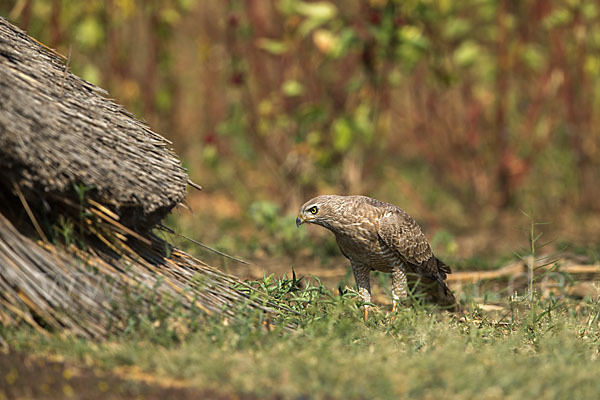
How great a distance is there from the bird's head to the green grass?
0.57 meters

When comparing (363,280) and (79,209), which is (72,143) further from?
(363,280)

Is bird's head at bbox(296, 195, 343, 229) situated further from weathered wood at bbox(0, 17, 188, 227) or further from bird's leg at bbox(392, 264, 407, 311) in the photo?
weathered wood at bbox(0, 17, 188, 227)

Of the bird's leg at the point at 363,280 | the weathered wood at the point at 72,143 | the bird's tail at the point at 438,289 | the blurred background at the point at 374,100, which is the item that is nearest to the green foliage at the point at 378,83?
the blurred background at the point at 374,100

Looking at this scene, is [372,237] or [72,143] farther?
[372,237]

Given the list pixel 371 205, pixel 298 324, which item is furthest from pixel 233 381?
pixel 371 205

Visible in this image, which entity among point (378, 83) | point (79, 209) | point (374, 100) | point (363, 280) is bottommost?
point (79, 209)

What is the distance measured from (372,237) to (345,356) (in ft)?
4.50

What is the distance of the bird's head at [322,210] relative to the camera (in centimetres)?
484

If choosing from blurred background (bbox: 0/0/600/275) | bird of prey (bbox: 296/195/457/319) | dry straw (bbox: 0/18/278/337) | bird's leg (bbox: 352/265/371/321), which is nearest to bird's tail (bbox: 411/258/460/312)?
bird of prey (bbox: 296/195/457/319)

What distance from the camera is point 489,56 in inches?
394

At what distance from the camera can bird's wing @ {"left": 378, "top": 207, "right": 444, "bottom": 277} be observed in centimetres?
487

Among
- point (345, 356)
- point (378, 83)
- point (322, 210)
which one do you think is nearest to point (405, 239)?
point (322, 210)

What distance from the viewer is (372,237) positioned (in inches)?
191

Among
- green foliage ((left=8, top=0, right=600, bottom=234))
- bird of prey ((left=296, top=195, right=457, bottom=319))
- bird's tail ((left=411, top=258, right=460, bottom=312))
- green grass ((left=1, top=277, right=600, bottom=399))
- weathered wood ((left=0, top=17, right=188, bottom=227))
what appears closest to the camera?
green grass ((left=1, top=277, right=600, bottom=399))
